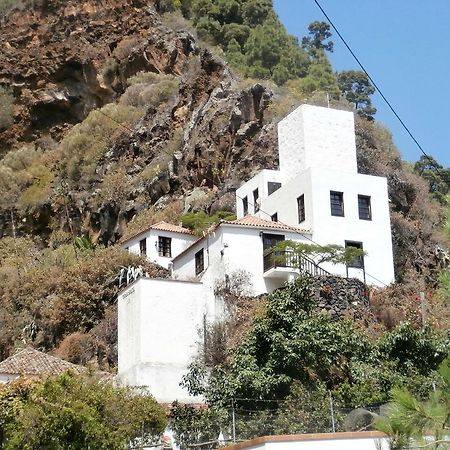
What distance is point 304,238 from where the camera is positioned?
4041 cm

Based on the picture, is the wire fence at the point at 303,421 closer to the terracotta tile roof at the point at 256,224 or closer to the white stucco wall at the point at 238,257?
the white stucco wall at the point at 238,257

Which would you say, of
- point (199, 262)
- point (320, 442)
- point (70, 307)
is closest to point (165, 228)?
point (70, 307)

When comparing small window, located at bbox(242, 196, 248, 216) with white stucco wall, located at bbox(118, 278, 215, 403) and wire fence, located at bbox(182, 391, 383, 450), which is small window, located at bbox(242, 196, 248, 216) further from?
wire fence, located at bbox(182, 391, 383, 450)

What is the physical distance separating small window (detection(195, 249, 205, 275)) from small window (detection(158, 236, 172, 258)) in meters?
4.64

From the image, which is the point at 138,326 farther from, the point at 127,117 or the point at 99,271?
the point at 127,117

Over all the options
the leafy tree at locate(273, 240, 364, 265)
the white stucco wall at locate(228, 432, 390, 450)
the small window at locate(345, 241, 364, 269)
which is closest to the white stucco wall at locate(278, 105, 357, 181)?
the small window at locate(345, 241, 364, 269)

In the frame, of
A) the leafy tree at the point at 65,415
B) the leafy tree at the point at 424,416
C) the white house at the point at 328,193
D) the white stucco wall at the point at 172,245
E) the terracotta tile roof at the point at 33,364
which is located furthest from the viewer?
the white stucco wall at the point at 172,245

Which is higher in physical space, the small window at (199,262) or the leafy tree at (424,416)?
the small window at (199,262)

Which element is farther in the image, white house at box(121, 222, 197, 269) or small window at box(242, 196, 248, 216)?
small window at box(242, 196, 248, 216)

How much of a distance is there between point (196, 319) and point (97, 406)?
40.2 ft

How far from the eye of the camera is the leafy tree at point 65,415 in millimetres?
24422

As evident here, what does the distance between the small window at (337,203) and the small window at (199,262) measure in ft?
17.6

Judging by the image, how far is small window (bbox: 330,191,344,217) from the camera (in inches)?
1639

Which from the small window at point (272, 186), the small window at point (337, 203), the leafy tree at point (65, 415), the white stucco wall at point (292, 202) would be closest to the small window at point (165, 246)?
the white stucco wall at point (292, 202)
